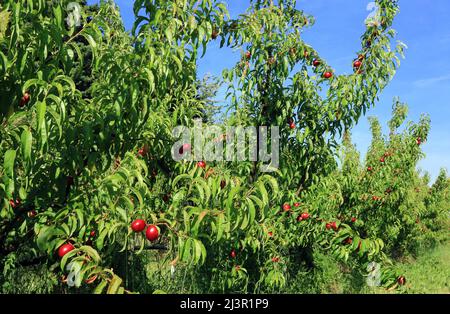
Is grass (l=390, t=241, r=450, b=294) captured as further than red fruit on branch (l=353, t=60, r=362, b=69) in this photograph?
Result: Yes

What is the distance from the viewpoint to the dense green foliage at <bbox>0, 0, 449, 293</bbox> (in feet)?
5.76

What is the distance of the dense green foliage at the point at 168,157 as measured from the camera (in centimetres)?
175

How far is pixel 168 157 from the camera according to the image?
3.19 meters

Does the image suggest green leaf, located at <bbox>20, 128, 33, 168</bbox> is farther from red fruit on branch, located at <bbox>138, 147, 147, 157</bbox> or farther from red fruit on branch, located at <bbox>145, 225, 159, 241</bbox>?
red fruit on branch, located at <bbox>138, 147, 147, 157</bbox>

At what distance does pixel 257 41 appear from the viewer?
332cm

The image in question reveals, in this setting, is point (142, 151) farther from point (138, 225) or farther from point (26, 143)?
point (26, 143)

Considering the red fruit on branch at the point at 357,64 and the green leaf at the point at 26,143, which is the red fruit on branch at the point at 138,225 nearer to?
the green leaf at the point at 26,143

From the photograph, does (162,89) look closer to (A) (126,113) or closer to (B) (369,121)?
(A) (126,113)

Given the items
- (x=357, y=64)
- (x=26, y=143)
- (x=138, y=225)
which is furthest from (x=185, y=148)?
(x=357, y=64)

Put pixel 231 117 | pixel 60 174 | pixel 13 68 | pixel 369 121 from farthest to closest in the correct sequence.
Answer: pixel 369 121
pixel 231 117
pixel 60 174
pixel 13 68

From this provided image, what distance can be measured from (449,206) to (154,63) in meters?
15.7

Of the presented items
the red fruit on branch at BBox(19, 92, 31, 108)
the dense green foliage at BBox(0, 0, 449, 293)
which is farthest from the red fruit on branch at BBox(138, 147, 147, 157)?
the red fruit on branch at BBox(19, 92, 31, 108)
